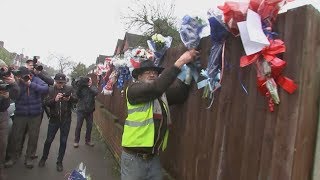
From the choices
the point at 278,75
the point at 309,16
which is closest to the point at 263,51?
the point at 278,75

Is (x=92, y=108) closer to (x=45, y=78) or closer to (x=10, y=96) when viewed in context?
(x=45, y=78)

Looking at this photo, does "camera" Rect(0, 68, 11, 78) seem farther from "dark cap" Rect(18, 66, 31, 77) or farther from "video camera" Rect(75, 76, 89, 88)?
"video camera" Rect(75, 76, 89, 88)

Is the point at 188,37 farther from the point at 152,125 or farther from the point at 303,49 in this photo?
the point at 303,49

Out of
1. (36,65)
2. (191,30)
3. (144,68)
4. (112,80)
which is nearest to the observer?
(191,30)

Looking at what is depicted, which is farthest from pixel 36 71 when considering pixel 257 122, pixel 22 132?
pixel 257 122

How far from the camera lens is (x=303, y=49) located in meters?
2.51

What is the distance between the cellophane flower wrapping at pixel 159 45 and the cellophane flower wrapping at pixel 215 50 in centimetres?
176

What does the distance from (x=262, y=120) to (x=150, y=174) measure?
6.22 feet

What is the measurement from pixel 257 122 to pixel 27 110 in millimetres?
5976

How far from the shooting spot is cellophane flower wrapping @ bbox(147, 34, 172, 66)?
218 inches

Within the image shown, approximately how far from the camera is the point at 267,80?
108 inches

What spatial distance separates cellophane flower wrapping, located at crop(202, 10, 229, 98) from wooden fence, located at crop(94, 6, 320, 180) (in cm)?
9

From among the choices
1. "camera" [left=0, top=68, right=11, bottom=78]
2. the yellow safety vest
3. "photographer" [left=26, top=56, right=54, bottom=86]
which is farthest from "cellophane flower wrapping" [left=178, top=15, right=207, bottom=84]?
"photographer" [left=26, top=56, right=54, bottom=86]

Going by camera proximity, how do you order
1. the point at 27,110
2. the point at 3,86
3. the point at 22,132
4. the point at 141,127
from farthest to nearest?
the point at 22,132 < the point at 27,110 < the point at 3,86 < the point at 141,127
